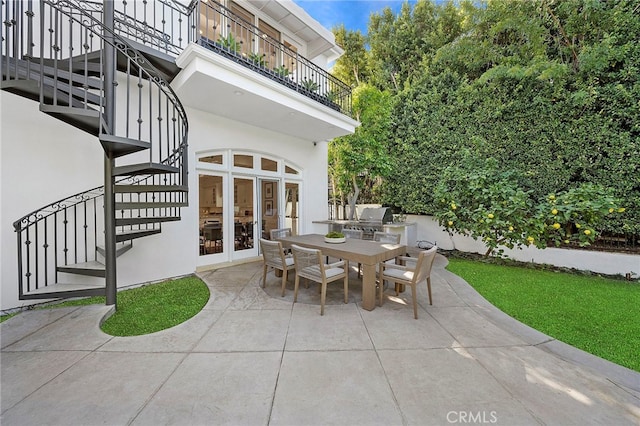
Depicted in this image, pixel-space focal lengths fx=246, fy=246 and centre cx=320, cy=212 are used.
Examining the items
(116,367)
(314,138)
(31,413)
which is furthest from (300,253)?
(314,138)

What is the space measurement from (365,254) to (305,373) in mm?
1744

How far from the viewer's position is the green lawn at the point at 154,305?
290cm

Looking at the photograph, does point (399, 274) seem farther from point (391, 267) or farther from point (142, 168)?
point (142, 168)

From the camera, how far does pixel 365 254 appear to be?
3.43 m

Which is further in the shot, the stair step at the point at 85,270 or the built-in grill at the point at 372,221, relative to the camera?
the built-in grill at the point at 372,221

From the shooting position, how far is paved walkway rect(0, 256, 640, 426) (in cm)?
165

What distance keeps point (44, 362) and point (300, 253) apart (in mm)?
2675

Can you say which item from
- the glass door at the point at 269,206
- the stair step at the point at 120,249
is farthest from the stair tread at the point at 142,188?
the glass door at the point at 269,206

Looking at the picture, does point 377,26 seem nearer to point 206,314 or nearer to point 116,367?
point 206,314

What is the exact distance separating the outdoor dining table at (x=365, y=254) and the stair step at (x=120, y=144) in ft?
8.21

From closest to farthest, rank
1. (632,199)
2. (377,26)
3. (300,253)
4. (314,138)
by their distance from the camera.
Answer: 1. (300,253)
2. (632,199)
3. (314,138)
4. (377,26)

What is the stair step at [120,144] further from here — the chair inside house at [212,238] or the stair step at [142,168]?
the chair inside house at [212,238]

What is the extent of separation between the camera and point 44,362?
7.20 feet

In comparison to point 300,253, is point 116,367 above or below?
below
